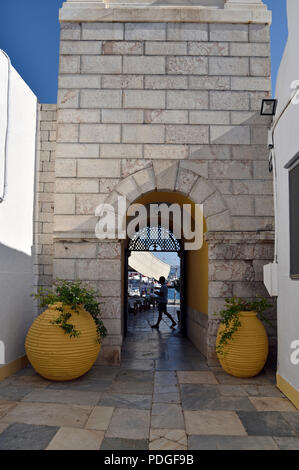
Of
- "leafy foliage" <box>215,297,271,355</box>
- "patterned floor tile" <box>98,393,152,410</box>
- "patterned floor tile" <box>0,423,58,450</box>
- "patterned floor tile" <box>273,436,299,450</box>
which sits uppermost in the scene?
"leafy foliage" <box>215,297,271,355</box>

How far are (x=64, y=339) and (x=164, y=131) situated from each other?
10.7 ft

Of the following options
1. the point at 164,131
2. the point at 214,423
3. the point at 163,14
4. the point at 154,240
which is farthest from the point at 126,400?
the point at 154,240

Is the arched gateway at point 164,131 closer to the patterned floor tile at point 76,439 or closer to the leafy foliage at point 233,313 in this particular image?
the leafy foliage at point 233,313

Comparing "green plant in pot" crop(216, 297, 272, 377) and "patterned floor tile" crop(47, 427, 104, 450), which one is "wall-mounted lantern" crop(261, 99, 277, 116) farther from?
"patterned floor tile" crop(47, 427, 104, 450)

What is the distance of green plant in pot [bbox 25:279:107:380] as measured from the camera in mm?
4438

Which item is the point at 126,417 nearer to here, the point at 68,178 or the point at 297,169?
the point at 297,169

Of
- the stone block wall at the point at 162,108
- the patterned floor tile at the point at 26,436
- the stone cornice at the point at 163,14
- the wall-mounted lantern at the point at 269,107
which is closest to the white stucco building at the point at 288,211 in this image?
the wall-mounted lantern at the point at 269,107

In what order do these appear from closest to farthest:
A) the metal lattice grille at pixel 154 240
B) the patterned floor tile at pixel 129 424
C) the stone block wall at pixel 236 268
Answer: the patterned floor tile at pixel 129 424 < the stone block wall at pixel 236 268 < the metal lattice grille at pixel 154 240

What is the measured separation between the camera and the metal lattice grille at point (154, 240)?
980 cm

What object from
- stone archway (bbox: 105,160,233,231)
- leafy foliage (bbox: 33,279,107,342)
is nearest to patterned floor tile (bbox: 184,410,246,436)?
leafy foliage (bbox: 33,279,107,342)

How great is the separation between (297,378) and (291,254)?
128cm

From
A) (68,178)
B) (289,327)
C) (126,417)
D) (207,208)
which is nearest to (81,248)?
(68,178)

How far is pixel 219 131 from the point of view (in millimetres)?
5652

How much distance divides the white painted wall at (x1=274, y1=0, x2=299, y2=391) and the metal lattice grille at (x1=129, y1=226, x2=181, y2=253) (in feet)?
16.8
